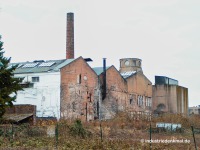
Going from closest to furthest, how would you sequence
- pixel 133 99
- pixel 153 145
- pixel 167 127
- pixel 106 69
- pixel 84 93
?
pixel 153 145, pixel 167 127, pixel 84 93, pixel 106 69, pixel 133 99

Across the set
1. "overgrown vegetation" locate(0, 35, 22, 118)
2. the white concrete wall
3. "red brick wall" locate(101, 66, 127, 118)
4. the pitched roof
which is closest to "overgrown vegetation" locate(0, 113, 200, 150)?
"overgrown vegetation" locate(0, 35, 22, 118)

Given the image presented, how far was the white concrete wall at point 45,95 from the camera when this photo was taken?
39906 mm

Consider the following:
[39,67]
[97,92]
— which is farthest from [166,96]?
[39,67]

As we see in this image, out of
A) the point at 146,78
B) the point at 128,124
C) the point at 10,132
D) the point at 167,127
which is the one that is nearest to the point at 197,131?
the point at 167,127

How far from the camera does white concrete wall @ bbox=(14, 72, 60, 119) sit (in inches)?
1571

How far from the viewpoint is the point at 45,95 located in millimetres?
40531

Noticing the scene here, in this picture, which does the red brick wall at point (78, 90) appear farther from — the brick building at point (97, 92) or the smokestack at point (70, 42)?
the smokestack at point (70, 42)

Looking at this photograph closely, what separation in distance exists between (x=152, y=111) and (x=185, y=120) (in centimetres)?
1513

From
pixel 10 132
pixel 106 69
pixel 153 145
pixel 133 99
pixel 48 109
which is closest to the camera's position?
pixel 153 145

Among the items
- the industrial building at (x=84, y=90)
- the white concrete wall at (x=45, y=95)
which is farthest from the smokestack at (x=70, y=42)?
the white concrete wall at (x=45, y=95)

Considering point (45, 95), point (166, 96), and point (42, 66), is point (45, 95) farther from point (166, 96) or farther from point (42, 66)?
point (166, 96)

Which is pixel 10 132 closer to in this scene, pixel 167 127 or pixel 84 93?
pixel 167 127

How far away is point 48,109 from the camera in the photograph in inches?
1574

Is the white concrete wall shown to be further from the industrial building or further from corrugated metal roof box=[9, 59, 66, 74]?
corrugated metal roof box=[9, 59, 66, 74]
